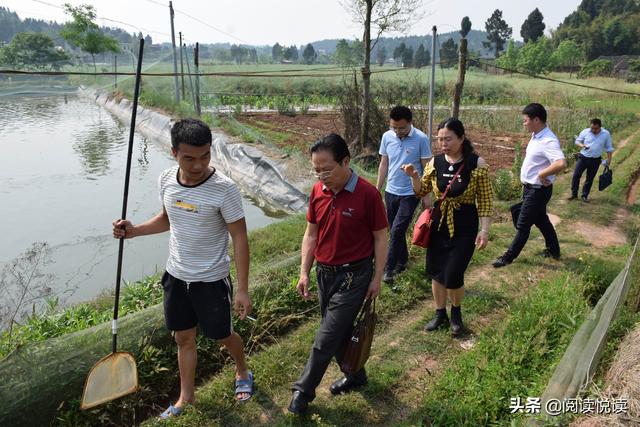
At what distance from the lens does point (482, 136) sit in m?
14.6

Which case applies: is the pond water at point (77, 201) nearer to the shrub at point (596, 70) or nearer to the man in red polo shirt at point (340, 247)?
the man in red polo shirt at point (340, 247)

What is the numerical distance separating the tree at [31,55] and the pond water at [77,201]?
2341 centimetres

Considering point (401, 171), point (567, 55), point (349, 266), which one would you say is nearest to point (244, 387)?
point (349, 266)

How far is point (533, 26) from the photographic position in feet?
230

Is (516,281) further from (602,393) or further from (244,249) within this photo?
(244,249)

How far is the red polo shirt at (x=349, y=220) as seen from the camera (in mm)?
2525

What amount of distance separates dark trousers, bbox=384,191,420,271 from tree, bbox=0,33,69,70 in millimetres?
38488

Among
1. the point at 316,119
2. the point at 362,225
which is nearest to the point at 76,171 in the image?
the point at 316,119

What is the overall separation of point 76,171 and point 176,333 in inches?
388

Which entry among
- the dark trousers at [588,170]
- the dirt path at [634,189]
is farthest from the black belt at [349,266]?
the dirt path at [634,189]

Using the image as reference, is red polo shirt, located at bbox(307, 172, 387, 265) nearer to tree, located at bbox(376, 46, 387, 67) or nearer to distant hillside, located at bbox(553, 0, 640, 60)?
tree, located at bbox(376, 46, 387, 67)

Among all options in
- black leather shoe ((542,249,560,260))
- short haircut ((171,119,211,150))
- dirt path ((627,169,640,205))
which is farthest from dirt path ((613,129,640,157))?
short haircut ((171,119,211,150))

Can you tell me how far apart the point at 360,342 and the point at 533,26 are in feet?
262

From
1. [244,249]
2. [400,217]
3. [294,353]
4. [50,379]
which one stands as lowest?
[294,353]
